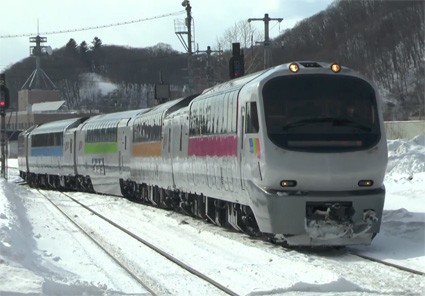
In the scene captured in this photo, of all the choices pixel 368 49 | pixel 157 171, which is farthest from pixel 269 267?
pixel 368 49

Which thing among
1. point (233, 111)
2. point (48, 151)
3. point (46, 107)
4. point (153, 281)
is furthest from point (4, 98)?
point (46, 107)

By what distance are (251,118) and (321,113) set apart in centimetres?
127

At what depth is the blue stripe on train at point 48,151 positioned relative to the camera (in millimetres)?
39350

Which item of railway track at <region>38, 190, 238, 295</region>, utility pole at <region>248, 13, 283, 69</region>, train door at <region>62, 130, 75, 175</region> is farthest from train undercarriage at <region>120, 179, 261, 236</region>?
utility pole at <region>248, 13, 283, 69</region>

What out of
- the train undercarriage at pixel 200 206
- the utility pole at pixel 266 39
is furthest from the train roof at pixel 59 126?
the train undercarriage at pixel 200 206

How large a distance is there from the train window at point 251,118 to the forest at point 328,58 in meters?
94.5

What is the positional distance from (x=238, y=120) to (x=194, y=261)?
3.33 m

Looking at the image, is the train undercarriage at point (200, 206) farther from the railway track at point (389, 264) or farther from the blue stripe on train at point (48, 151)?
the blue stripe on train at point (48, 151)

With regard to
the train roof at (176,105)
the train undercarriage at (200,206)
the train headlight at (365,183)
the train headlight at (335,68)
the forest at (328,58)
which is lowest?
the train undercarriage at (200,206)

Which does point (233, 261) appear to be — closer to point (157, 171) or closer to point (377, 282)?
point (377, 282)

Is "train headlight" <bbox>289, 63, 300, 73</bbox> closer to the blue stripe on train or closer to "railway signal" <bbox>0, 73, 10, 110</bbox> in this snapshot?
"railway signal" <bbox>0, 73, 10, 110</bbox>

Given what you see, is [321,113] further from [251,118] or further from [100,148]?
[100,148]

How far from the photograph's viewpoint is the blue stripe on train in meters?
39.3

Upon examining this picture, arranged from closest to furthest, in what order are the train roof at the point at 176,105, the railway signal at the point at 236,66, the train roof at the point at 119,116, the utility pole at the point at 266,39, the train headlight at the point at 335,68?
the train headlight at the point at 335,68 → the train roof at the point at 176,105 → the railway signal at the point at 236,66 → the train roof at the point at 119,116 → the utility pole at the point at 266,39
